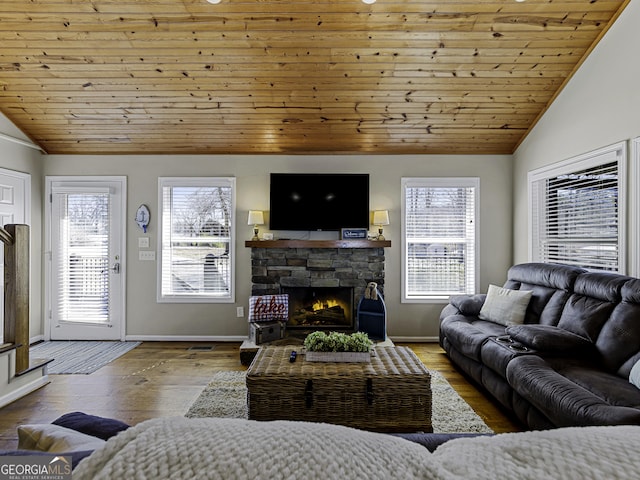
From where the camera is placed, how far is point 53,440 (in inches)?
34.7

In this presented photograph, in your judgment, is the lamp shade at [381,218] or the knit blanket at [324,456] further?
the lamp shade at [381,218]

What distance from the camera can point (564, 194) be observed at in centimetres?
397

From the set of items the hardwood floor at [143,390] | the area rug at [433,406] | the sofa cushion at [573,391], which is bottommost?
the hardwood floor at [143,390]

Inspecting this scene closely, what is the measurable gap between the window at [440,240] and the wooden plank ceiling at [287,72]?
1.84 ft

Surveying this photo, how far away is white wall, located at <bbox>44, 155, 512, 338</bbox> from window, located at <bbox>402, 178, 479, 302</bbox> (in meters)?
0.14

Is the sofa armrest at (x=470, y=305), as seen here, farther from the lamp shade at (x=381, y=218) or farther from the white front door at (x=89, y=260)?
the white front door at (x=89, y=260)

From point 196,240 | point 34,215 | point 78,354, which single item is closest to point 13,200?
point 34,215

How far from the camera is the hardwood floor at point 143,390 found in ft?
9.17

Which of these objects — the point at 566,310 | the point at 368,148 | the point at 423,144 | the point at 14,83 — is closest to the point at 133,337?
the point at 14,83

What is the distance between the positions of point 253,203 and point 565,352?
3.62 meters

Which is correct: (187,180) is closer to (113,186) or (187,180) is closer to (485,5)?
(113,186)

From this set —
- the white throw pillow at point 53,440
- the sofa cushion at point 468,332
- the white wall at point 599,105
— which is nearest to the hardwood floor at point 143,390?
the sofa cushion at point 468,332

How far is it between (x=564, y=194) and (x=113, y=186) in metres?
5.29

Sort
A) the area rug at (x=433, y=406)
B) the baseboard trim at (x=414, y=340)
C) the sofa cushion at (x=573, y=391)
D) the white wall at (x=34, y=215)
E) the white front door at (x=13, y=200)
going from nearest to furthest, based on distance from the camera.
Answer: the sofa cushion at (x=573, y=391), the area rug at (x=433, y=406), the white front door at (x=13, y=200), the white wall at (x=34, y=215), the baseboard trim at (x=414, y=340)
